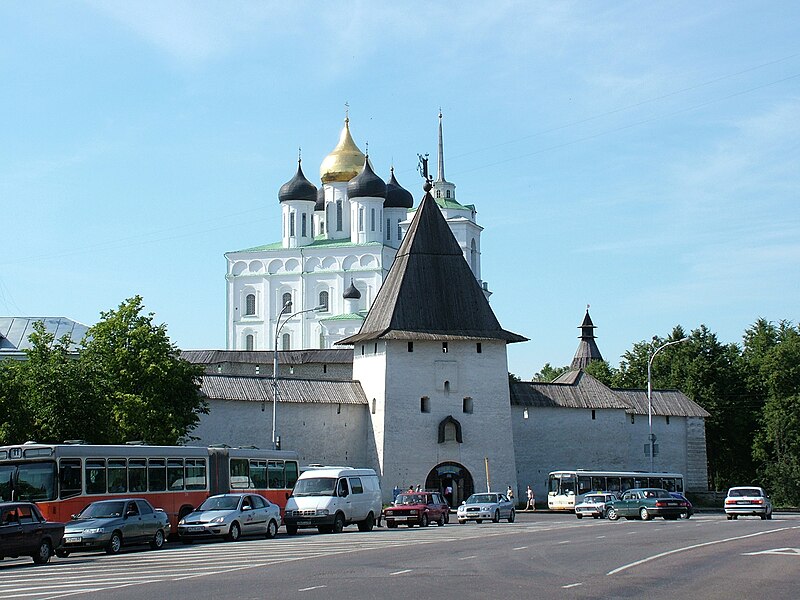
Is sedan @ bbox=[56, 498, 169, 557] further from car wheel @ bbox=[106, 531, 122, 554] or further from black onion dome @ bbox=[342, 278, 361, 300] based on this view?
black onion dome @ bbox=[342, 278, 361, 300]

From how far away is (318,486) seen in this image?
33.5 m

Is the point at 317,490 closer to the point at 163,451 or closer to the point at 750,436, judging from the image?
the point at 163,451

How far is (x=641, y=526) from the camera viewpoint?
117 feet

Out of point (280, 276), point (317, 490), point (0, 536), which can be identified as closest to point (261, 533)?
point (317, 490)

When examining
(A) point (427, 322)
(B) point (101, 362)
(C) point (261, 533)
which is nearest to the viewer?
(C) point (261, 533)

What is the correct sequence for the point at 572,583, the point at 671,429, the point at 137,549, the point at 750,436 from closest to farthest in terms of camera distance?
1. the point at 572,583
2. the point at 137,549
3. the point at 671,429
4. the point at 750,436

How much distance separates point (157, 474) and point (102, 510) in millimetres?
4973

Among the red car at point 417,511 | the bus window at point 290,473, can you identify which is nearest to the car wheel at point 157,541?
the bus window at point 290,473

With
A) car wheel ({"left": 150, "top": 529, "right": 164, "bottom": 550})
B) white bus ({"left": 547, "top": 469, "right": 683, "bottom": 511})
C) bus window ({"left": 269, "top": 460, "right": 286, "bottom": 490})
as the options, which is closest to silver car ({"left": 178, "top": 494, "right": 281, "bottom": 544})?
car wheel ({"left": 150, "top": 529, "right": 164, "bottom": 550})

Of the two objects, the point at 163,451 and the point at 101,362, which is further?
the point at 101,362

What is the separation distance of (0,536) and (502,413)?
131 ft

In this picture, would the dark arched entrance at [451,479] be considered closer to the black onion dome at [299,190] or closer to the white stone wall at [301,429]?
the white stone wall at [301,429]

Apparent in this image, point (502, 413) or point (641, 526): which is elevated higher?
point (502, 413)

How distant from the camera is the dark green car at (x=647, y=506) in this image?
1639 inches
